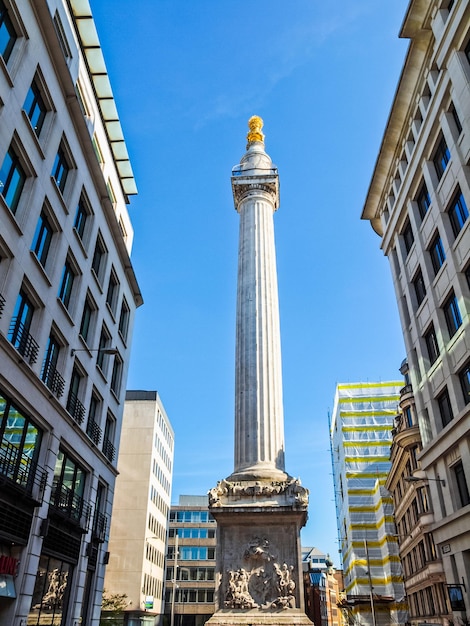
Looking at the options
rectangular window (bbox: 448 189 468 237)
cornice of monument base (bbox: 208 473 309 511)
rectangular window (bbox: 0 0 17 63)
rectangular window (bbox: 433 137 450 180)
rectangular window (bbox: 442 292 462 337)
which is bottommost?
cornice of monument base (bbox: 208 473 309 511)

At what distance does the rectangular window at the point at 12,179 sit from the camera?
62.4 ft

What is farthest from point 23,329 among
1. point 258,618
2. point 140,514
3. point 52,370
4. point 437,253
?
point 140,514

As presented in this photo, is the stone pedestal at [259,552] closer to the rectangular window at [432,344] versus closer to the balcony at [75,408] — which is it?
the balcony at [75,408]

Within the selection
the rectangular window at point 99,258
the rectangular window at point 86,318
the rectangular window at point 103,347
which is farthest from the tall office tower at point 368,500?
the rectangular window at point 99,258

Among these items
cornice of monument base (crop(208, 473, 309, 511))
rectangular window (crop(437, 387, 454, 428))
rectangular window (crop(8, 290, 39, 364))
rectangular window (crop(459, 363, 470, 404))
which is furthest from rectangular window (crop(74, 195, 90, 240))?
rectangular window (crop(437, 387, 454, 428))

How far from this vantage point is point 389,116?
32875 millimetres

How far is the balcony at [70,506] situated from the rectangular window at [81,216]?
12.4 meters

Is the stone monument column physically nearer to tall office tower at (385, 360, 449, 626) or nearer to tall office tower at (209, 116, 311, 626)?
tall office tower at (209, 116, 311, 626)

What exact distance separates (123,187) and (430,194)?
813 inches

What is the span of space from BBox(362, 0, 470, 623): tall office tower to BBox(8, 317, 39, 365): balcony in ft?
57.8

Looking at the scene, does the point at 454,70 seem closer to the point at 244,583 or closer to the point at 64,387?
the point at 64,387

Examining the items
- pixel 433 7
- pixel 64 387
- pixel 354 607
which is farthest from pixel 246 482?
pixel 354 607

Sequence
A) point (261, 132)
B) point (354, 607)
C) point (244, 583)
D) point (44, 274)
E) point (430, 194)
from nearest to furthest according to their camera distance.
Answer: point (44, 274)
point (244, 583)
point (430, 194)
point (261, 132)
point (354, 607)

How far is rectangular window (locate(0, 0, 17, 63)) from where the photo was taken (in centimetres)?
1895
